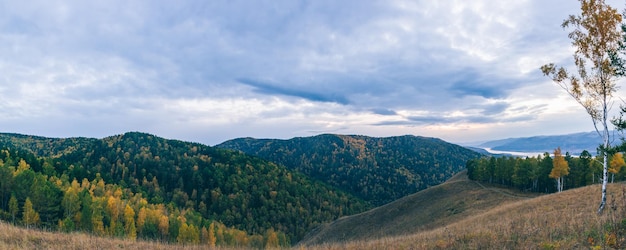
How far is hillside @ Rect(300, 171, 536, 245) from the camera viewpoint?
66.6 metres

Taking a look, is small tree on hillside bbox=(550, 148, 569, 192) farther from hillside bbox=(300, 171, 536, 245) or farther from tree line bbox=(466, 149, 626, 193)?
hillside bbox=(300, 171, 536, 245)

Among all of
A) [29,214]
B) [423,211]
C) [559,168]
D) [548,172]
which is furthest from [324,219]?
[29,214]

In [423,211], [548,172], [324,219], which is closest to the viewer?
[423,211]

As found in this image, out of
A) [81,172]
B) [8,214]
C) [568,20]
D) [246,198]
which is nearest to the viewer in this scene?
[568,20]

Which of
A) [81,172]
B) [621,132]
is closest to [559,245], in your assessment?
[621,132]

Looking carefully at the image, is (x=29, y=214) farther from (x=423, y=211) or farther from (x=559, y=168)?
(x=559, y=168)

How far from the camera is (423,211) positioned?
254ft

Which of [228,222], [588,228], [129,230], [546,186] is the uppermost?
[588,228]

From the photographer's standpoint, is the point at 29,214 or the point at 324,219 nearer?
the point at 29,214

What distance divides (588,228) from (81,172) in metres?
176

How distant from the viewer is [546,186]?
8069 cm

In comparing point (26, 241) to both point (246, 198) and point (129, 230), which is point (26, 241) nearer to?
point (129, 230)

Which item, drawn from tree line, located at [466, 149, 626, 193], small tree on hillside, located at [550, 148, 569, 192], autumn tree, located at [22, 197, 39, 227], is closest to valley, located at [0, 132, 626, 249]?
autumn tree, located at [22, 197, 39, 227]

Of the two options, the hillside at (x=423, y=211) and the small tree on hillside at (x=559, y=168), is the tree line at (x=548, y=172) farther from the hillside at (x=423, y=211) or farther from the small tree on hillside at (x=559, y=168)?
the hillside at (x=423, y=211)
